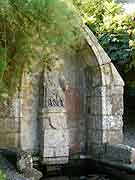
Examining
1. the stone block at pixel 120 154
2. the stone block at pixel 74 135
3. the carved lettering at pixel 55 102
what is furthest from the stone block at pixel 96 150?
Answer: the carved lettering at pixel 55 102

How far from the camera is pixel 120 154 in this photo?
22.2 feet

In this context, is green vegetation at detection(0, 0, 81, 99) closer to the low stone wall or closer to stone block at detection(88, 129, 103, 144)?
the low stone wall

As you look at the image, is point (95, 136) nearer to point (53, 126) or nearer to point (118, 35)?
point (53, 126)

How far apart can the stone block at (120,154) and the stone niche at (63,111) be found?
240 mm

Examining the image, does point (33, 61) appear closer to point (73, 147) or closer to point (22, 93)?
point (22, 93)

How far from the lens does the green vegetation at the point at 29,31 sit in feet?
18.5

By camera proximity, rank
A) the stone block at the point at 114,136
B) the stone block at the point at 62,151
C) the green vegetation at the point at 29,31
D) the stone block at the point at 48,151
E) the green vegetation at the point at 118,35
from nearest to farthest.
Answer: the green vegetation at the point at 29,31 → the stone block at the point at 48,151 → the stone block at the point at 62,151 → the stone block at the point at 114,136 → the green vegetation at the point at 118,35

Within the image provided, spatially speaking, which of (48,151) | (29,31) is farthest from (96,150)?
(29,31)

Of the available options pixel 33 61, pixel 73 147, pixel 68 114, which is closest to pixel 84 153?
pixel 73 147

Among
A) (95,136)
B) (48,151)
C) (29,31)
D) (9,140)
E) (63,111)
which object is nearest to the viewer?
(29,31)

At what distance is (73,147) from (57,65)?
1.53m

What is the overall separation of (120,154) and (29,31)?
241 cm

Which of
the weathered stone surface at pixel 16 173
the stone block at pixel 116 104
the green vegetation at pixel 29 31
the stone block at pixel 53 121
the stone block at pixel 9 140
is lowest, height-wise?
the weathered stone surface at pixel 16 173

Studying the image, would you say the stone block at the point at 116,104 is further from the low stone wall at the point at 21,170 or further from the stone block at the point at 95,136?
the low stone wall at the point at 21,170
